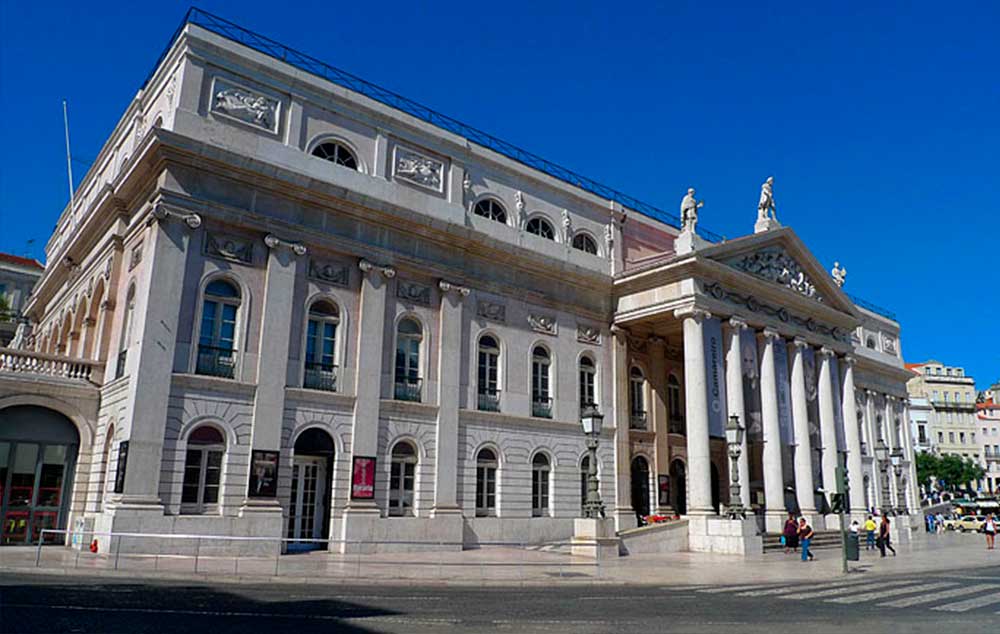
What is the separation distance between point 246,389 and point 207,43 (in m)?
9.63

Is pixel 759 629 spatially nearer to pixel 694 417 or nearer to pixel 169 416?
pixel 169 416

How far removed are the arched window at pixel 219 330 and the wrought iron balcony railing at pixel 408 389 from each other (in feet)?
17.1

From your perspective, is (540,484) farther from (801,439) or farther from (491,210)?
(801,439)

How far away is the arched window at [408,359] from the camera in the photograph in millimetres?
23312

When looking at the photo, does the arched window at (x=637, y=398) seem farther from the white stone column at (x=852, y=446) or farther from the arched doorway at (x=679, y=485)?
the white stone column at (x=852, y=446)

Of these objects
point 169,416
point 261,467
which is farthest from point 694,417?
point 169,416

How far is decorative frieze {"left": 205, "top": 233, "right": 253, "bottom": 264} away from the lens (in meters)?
20.0

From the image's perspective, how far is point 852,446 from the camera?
115ft

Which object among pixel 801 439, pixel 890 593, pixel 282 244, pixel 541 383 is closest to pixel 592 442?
pixel 541 383

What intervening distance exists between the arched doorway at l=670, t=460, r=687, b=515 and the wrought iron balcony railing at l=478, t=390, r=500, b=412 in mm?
9850

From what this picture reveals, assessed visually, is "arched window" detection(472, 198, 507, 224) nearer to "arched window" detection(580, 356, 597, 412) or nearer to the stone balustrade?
"arched window" detection(580, 356, 597, 412)

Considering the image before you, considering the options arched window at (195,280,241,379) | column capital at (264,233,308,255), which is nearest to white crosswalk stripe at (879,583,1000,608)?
arched window at (195,280,241,379)

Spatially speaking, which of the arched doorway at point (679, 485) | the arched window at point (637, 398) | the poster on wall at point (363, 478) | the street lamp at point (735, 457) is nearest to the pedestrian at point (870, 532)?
the street lamp at point (735, 457)

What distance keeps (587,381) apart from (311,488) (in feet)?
39.0
